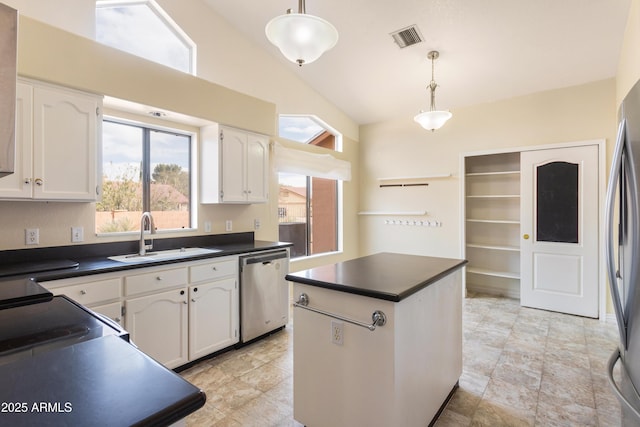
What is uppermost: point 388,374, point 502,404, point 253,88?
point 253,88

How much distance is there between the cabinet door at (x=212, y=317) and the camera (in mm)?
2693

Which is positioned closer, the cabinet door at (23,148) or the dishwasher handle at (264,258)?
the cabinet door at (23,148)

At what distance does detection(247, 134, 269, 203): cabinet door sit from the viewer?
3584 mm

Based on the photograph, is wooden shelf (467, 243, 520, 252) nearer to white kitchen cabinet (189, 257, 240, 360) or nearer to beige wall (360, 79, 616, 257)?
beige wall (360, 79, 616, 257)

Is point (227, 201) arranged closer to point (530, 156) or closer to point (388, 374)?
point (388, 374)

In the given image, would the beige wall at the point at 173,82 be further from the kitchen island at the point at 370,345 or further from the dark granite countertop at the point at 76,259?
the kitchen island at the point at 370,345

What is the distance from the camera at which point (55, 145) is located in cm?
222

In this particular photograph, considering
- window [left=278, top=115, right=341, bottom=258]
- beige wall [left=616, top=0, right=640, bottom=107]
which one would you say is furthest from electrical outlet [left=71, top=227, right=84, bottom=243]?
beige wall [left=616, top=0, right=640, bottom=107]

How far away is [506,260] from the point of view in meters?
4.79

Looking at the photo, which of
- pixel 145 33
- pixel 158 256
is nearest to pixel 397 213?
pixel 158 256

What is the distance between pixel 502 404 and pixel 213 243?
114 inches

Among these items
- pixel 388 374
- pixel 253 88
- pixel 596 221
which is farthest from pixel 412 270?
pixel 596 221

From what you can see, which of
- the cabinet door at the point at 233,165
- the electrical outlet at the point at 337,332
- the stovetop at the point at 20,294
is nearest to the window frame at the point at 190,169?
the cabinet door at the point at 233,165

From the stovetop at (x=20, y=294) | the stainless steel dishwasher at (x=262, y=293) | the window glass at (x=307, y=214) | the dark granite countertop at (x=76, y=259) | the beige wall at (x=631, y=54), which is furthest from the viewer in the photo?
the window glass at (x=307, y=214)
